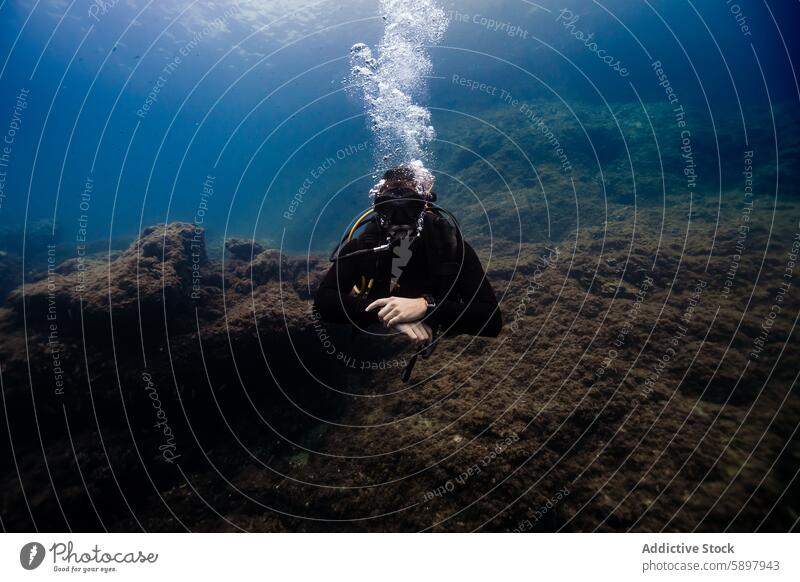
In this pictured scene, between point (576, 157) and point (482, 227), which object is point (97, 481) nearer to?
point (482, 227)

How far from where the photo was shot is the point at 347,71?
167 feet

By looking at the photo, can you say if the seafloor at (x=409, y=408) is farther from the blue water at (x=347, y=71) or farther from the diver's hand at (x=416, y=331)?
the blue water at (x=347, y=71)

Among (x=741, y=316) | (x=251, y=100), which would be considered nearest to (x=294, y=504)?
(x=741, y=316)

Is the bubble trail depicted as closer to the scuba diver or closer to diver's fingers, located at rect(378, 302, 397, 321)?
the scuba diver

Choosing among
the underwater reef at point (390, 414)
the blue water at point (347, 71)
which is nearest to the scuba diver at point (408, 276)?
the underwater reef at point (390, 414)

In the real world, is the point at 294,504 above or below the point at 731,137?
below

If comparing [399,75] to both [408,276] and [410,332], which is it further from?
[410,332]

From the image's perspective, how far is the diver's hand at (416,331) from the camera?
244 cm

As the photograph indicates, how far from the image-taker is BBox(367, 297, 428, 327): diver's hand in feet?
7.97

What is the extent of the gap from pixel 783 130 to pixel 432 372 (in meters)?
34.8

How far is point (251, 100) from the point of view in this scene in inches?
2953

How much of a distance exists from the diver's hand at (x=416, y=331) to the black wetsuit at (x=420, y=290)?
0.12 m

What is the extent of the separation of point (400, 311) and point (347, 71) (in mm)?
60218

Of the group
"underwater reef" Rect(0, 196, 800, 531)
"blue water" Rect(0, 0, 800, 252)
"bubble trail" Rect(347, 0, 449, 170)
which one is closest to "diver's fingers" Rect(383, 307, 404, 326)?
"underwater reef" Rect(0, 196, 800, 531)
